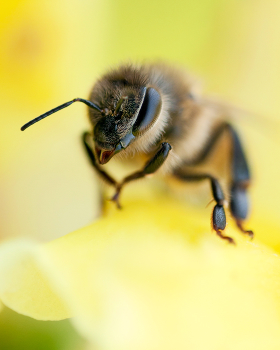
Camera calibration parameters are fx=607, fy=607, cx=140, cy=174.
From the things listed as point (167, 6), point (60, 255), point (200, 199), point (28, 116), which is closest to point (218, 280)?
point (60, 255)

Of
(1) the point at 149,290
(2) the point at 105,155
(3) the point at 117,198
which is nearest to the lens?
(1) the point at 149,290

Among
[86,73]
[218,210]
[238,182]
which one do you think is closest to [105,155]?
[218,210]

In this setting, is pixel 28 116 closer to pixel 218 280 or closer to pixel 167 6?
pixel 167 6

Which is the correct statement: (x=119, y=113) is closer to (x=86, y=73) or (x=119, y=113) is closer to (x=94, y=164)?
(x=94, y=164)

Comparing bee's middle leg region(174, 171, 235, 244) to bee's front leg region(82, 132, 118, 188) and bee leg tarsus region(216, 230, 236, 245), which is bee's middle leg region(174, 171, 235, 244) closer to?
bee leg tarsus region(216, 230, 236, 245)

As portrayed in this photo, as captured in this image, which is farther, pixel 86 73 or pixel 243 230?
pixel 86 73

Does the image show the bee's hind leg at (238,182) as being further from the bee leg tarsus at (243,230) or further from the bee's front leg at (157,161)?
the bee's front leg at (157,161)

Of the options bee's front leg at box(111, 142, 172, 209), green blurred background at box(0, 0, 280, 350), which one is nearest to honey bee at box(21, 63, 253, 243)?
bee's front leg at box(111, 142, 172, 209)
